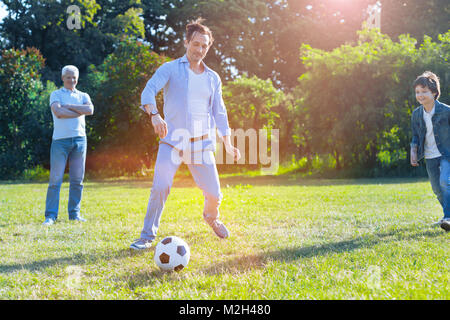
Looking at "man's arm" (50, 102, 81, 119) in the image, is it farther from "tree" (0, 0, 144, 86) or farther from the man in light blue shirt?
"tree" (0, 0, 144, 86)

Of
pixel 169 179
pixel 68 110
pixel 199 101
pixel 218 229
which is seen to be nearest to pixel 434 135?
pixel 218 229

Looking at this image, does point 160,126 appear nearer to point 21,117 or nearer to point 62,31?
point 21,117

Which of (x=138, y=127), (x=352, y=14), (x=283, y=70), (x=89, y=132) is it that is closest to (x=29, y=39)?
(x=89, y=132)

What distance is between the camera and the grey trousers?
425cm

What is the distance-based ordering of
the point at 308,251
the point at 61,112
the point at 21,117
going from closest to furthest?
the point at 308,251
the point at 61,112
the point at 21,117

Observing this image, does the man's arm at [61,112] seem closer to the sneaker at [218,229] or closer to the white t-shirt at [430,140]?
the sneaker at [218,229]

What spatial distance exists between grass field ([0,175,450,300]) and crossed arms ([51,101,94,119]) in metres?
1.53

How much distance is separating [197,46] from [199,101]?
0.53 m

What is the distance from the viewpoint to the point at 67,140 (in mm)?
6395

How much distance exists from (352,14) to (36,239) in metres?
29.3

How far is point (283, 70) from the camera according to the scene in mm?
32281

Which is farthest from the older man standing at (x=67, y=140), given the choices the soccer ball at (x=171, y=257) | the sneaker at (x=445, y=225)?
the sneaker at (x=445, y=225)

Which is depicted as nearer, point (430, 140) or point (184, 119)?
point (184, 119)
